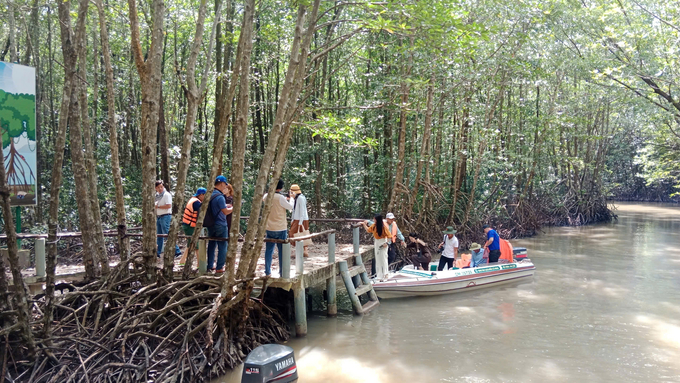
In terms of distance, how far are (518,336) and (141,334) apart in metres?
6.06

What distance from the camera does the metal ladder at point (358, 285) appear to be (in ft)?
30.7

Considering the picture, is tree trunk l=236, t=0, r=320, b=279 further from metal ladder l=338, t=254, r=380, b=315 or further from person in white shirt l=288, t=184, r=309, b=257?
metal ladder l=338, t=254, r=380, b=315

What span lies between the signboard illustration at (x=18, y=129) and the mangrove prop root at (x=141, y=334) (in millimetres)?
2104

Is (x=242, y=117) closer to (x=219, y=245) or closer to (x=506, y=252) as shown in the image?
(x=219, y=245)

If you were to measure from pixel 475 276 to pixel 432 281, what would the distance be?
146 cm

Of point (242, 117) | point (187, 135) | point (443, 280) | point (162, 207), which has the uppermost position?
point (242, 117)

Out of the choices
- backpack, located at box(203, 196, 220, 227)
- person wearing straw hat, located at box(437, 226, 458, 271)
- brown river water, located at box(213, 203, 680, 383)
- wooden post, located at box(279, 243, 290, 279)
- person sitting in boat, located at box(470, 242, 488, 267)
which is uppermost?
backpack, located at box(203, 196, 220, 227)

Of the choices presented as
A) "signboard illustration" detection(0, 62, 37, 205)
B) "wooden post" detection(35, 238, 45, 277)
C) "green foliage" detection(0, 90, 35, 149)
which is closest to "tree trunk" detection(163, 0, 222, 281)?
"wooden post" detection(35, 238, 45, 277)

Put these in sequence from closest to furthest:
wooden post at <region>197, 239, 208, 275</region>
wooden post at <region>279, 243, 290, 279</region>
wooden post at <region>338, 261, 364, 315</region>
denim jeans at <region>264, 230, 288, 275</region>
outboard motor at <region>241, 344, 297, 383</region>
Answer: outboard motor at <region>241, 344, 297, 383</region>, wooden post at <region>279, 243, 290, 279</region>, denim jeans at <region>264, 230, 288, 275</region>, wooden post at <region>197, 239, 208, 275</region>, wooden post at <region>338, 261, 364, 315</region>

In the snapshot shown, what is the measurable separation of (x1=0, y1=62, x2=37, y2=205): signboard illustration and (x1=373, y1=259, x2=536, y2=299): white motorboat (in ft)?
21.6

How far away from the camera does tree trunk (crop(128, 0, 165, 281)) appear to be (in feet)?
20.6

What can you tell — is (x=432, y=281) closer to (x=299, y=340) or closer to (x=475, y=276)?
(x=475, y=276)

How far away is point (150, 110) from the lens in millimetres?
6309

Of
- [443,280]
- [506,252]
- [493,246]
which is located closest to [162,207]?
[443,280]
